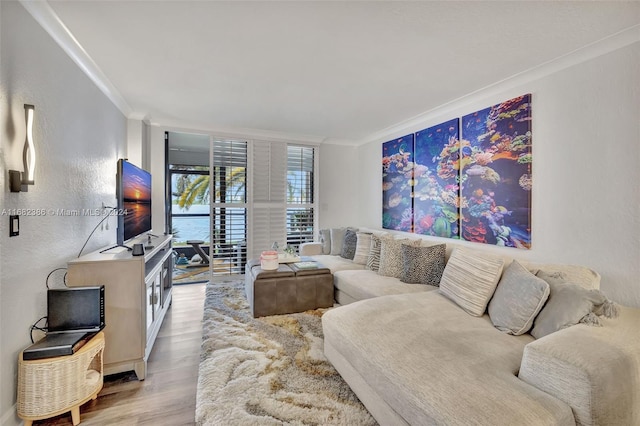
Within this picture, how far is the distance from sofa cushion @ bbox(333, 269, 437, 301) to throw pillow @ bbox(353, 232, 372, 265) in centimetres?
39

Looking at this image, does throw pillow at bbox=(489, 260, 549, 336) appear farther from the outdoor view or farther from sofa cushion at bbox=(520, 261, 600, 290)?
the outdoor view

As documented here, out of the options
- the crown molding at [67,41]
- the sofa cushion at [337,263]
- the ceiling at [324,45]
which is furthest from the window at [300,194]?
the crown molding at [67,41]

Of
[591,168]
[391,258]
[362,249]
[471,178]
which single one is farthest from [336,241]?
[591,168]

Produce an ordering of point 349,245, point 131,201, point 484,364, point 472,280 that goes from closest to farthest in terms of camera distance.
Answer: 1. point 484,364
2. point 472,280
3. point 131,201
4. point 349,245

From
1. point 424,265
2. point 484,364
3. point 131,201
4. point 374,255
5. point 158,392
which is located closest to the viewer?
point 484,364

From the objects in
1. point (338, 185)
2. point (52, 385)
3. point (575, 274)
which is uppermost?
point (338, 185)

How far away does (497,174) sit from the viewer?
2.79m

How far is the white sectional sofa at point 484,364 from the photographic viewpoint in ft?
3.65

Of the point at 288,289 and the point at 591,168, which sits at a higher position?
the point at 591,168

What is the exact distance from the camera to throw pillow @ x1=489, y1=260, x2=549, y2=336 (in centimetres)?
177

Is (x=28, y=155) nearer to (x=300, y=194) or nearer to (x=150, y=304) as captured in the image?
(x=150, y=304)

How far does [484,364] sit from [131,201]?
9.86 feet

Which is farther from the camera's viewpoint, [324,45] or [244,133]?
[244,133]

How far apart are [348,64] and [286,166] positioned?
9.21 ft
